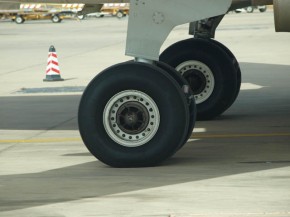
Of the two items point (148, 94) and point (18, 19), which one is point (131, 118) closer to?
point (148, 94)

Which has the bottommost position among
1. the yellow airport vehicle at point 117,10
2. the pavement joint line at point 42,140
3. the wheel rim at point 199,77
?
the yellow airport vehicle at point 117,10

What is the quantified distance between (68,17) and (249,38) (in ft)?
141

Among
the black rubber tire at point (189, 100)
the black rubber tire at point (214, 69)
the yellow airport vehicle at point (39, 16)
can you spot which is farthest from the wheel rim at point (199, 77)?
the yellow airport vehicle at point (39, 16)

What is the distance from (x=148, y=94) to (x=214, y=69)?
4550 millimetres

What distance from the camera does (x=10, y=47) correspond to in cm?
3828

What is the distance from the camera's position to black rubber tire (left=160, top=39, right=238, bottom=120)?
14578mm

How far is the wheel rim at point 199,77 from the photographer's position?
14.6 metres

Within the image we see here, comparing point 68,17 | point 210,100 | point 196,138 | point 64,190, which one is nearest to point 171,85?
point 64,190

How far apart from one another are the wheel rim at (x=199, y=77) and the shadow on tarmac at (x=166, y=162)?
17.1 inches

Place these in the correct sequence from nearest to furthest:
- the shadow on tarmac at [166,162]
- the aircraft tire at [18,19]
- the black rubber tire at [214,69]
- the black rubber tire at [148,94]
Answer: the shadow on tarmac at [166,162], the black rubber tire at [148,94], the black rubber tire at [214,69], the aircraft tire at [18,19]

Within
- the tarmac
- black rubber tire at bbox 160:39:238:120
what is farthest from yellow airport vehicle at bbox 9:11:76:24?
black rubber tire at bbox 160:39:238:120

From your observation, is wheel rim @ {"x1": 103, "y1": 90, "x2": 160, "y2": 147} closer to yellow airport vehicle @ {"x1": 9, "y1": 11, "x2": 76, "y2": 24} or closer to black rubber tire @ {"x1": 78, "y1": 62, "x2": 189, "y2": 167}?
black rubber tire @ {"x1": 78, "y1": 62, "x2": 189, "y2": 167}

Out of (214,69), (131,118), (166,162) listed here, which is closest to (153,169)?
(166,162)

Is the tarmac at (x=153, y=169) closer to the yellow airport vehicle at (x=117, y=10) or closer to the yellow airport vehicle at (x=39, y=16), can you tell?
the yellow airport vehicle at (x=39, y=16)
